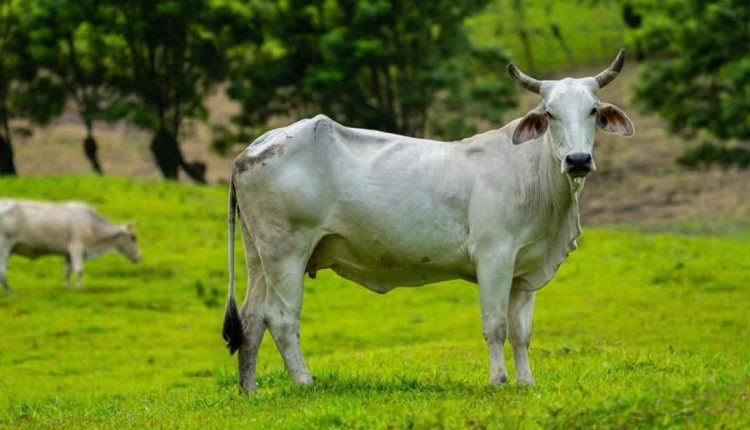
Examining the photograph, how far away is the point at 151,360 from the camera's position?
20.6 meters

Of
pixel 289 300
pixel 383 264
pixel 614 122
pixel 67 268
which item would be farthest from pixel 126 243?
pixel 614 122

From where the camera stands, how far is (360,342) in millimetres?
22094

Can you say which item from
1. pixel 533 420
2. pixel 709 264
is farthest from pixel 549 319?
pixel 533 420

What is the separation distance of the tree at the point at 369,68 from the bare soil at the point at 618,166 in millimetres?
3894

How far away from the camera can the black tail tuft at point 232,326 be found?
38.0 feet

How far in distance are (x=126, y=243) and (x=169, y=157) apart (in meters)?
18.7

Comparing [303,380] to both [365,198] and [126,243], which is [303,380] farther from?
[126,243]

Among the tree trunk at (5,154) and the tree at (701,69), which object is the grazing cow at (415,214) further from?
the tree trunk at (5,154)

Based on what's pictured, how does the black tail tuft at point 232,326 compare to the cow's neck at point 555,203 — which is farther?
the black tail tuft at point 232,326

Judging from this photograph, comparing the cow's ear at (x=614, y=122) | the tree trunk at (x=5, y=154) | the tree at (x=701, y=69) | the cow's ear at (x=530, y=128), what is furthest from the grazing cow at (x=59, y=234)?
the tree at (x=701, y=69)

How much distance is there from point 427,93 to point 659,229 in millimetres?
10519

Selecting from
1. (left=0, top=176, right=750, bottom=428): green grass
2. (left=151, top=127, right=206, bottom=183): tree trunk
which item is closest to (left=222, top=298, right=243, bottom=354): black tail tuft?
(left=0, top=176, right=750, bottom=428): green grass

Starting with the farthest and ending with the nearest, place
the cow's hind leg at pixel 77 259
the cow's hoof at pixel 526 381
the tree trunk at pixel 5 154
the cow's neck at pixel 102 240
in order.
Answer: the tree trunk at pixel 5 154
the cow's neck at pixel 102 240
the cow's hind leg at pixel 77 259
the cow's hoof at pixel 526 381

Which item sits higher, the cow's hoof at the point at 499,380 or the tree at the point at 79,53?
the cow's hoof at the point at 499,380
